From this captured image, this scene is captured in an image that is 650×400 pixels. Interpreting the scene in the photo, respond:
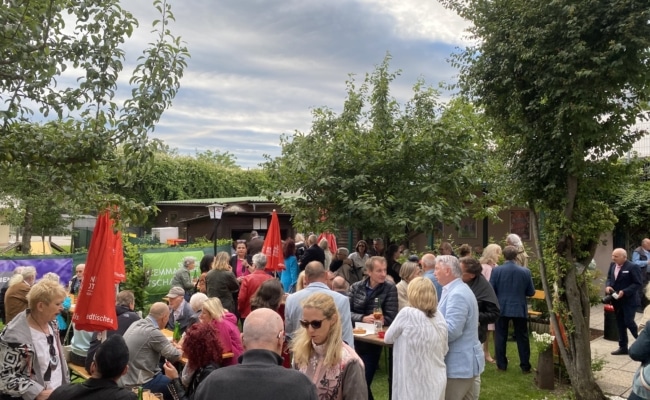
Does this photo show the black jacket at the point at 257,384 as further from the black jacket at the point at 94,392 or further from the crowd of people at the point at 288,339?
the black jacket at the point at 94,392

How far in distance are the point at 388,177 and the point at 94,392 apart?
7.59m

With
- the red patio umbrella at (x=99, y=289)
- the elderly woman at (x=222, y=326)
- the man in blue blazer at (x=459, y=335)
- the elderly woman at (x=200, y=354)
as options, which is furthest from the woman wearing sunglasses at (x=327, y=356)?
the red patio umbrella at (x=99, y=289)

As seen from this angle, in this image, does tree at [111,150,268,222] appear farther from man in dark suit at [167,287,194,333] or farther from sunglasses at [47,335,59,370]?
sunglasses at [47,335,59,370]

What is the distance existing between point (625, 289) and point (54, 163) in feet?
29.0

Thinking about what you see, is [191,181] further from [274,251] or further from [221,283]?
[221,283]

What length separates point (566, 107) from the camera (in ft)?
18.1

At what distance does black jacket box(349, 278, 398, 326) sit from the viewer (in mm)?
6434

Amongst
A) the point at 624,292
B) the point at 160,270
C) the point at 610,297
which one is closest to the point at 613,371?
the point at 624,292

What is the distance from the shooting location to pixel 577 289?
248 inches

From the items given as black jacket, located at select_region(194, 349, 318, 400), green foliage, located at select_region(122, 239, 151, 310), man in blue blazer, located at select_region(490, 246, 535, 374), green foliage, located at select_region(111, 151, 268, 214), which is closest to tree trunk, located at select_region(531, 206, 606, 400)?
man in blue blazer, located at select_region(490, 246, 535, 374)

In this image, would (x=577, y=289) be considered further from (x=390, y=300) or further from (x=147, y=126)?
(x=147, y=126)

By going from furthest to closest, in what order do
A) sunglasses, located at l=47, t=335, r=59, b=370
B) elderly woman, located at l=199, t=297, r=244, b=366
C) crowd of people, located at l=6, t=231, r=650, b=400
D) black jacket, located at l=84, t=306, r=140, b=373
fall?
black jacket, located at l=84, t=306, r=140, b=373, elderly woman, located at l=199, t=297, r=244, b=366, sunglasses, located at l=47, t=335, r=59, b=370, crowd of people, located at l=6, t=231, r=650, b=400

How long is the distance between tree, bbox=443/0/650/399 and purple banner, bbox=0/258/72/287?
9820mm

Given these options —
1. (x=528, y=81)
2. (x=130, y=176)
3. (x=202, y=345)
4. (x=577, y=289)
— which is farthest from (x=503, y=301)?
(x=130, y=176)
